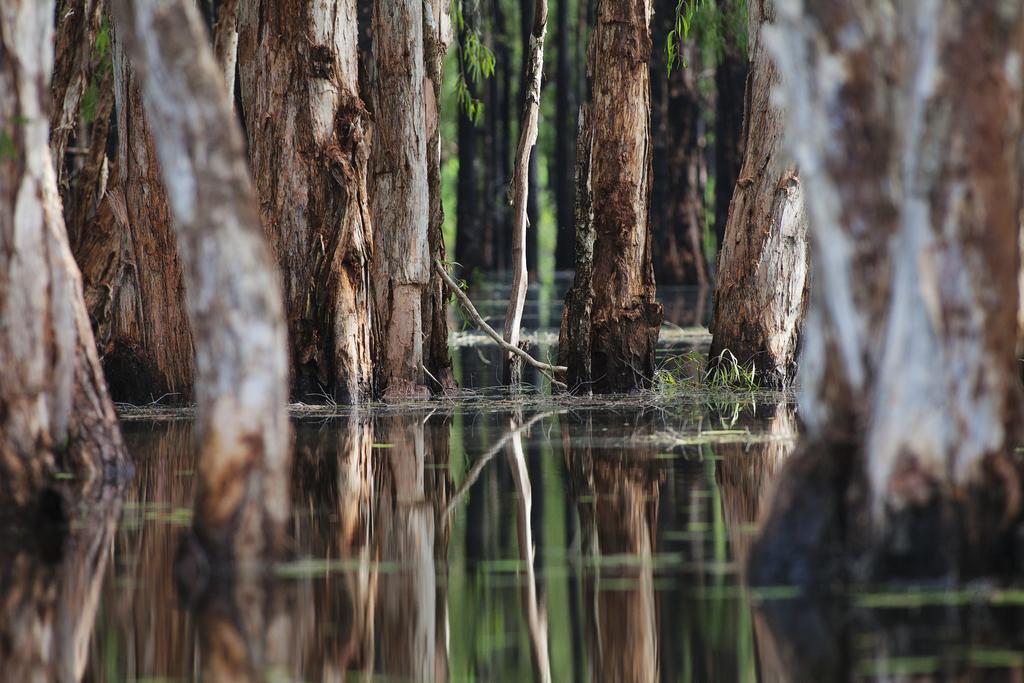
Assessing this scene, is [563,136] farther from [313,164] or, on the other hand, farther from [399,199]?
[313,164]

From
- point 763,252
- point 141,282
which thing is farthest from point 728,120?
point 141,282

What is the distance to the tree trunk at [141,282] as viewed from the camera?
8.79 meters

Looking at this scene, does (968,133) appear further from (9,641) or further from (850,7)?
(9,641)

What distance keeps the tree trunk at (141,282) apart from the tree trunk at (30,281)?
3.58 metres

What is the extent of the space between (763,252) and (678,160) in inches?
643

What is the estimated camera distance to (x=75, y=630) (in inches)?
149

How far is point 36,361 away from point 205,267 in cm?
115

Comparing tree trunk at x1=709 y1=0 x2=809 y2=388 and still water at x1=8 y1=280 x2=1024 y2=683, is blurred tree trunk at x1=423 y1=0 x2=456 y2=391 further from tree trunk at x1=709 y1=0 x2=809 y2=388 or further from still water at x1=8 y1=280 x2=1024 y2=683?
still water at x1=8 y1=280 x2=1024 y2=683

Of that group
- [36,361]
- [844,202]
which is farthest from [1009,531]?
[36,361]

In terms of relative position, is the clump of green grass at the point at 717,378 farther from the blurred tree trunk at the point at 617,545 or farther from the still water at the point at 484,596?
the still water at the point at 484,596

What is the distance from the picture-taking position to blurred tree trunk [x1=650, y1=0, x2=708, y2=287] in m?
25.1

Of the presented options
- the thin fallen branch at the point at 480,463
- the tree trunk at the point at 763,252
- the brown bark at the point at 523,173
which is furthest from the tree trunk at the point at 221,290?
the brown bark at the point at 523,173

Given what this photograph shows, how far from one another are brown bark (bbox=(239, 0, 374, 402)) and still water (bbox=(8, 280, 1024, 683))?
2.31 m

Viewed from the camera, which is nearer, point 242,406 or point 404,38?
point 242,406
